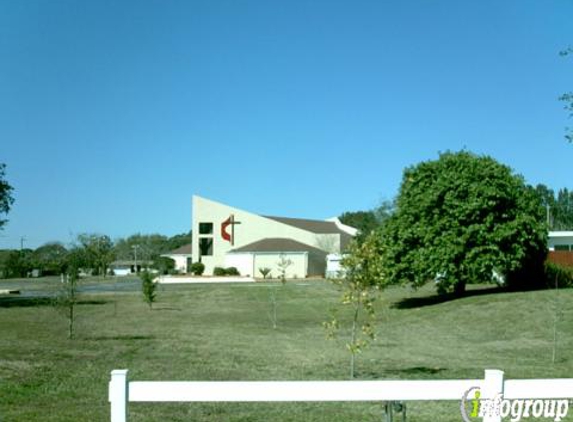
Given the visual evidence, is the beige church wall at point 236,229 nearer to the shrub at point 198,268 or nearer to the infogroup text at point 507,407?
the shrub at point 198,268

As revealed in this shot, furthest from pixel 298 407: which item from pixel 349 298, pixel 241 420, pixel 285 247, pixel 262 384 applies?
pixel 285 247

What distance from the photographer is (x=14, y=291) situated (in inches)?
2036

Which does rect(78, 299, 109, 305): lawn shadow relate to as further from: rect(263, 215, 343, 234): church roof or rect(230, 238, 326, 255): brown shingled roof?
rect(263, 215, 343, 234): church roof

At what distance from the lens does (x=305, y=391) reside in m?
4.89

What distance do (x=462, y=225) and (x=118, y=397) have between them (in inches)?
1087

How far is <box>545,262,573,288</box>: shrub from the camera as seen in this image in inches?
1326

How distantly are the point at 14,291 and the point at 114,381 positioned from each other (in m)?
50.5

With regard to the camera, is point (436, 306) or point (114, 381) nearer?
point (114, 381)

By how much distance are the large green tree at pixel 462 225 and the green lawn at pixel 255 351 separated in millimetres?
1584

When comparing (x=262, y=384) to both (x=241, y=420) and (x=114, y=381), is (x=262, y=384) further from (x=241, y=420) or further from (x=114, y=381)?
(x=241, y=420)

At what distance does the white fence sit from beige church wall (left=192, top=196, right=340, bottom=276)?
270ft

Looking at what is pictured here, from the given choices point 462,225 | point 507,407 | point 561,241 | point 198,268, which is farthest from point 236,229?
point 507,407

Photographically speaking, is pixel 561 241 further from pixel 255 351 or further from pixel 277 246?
pixel 255 351

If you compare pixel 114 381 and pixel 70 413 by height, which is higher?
pixel 114 381
